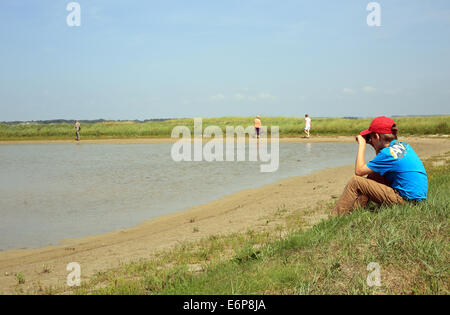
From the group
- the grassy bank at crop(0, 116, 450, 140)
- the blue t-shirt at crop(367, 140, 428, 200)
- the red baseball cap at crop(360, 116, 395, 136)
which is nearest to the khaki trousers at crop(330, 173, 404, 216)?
the blue t-shirt at crop(367, 140, 428, 200)

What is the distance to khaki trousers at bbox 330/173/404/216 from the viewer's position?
552 centimetres

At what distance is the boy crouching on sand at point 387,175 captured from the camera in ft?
17.6

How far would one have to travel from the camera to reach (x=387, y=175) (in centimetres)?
559

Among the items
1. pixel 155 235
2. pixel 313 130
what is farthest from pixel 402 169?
pixel 313 130

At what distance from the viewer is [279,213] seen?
812cm

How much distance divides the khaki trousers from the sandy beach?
1325 millimetres

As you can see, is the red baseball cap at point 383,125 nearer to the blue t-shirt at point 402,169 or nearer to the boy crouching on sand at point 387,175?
the boy crouching on sand at point 387,175

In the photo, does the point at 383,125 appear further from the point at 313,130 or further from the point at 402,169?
the point at 313,130
